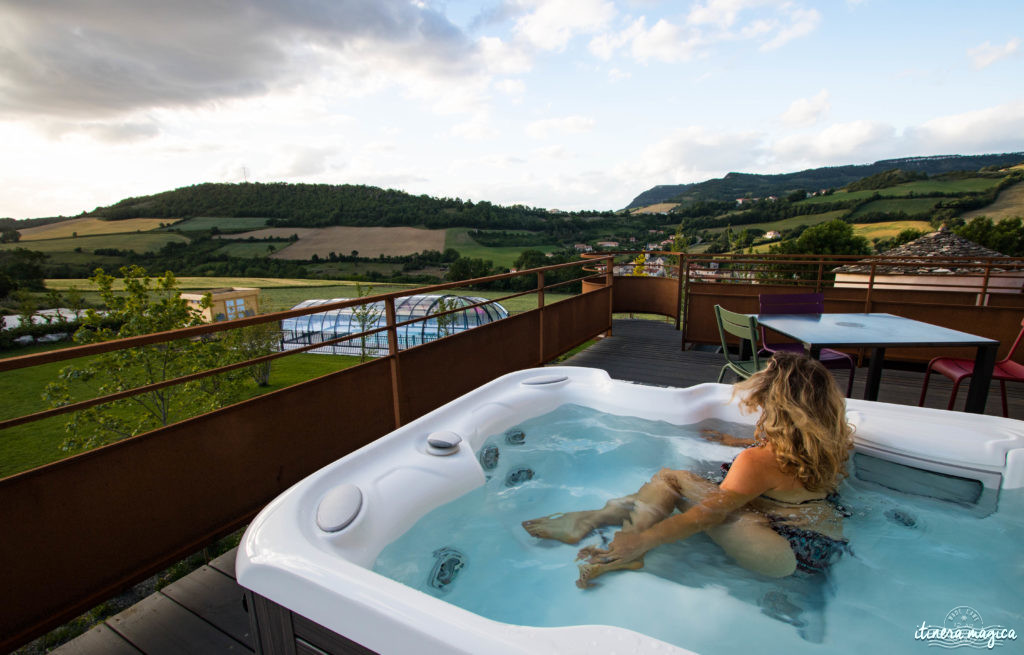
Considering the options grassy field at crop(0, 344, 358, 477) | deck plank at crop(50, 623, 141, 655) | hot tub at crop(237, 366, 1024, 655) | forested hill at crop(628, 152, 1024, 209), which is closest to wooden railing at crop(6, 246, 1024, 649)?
deck plank at crop(50, 623, 141, 655)

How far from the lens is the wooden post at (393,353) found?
2.29 m

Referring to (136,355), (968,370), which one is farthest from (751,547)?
(136,355)

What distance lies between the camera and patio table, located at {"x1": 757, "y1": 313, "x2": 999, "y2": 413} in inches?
91.4

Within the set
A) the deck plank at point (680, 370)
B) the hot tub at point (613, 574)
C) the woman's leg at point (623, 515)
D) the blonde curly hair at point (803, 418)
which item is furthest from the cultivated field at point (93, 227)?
the blonde curly hair at point (803, 418)

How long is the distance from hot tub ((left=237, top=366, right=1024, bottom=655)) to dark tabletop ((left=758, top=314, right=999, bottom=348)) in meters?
0.53

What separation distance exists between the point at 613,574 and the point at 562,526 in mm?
302

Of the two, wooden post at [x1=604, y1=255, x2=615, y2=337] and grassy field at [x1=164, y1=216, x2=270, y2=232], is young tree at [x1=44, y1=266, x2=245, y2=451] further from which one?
grassy field at [x1=164, y1=216, x2=270, y2=232]

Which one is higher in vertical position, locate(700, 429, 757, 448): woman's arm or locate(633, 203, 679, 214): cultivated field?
locate(633, 203, 679, 214): cultivated field

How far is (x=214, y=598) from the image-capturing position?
5.22ft

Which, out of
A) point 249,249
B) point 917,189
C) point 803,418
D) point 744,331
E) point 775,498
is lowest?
point 249,249

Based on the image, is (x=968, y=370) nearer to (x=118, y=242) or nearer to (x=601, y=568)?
(x=601, y=568)

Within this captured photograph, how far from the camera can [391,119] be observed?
13641mm

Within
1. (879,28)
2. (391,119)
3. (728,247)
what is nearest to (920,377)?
(879,28)

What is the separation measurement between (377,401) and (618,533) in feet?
4.34
